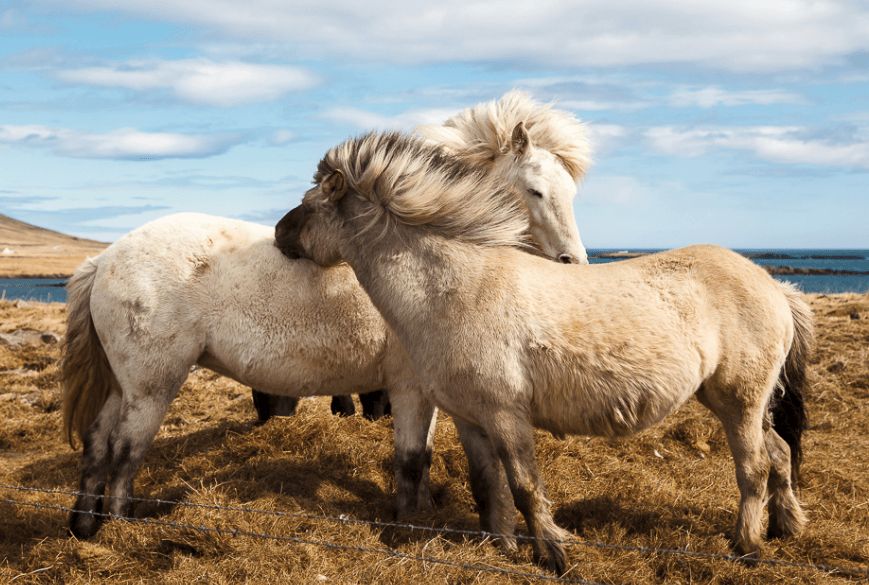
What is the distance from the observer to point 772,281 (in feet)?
16.9

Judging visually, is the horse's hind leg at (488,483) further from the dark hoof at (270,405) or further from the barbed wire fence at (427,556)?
the dark hoof at (270,405)

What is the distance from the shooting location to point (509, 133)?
589 centimetres

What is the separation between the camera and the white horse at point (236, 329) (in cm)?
549

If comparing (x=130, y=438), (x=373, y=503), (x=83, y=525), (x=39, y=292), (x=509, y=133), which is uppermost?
(x=509, y=133)

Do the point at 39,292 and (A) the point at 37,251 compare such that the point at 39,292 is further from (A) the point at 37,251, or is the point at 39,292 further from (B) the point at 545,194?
(B) the point at 545,194

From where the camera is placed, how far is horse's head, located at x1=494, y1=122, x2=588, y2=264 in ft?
18.1

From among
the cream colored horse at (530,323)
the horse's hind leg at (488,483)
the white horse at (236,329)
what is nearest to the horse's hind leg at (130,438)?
the white horse at (236,329)

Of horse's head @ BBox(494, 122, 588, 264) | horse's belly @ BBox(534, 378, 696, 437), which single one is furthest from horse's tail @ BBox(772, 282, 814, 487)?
horse's head @ BBox(494, 122, 588, 264)

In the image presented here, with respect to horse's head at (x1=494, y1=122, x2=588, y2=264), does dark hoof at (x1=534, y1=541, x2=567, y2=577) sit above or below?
below

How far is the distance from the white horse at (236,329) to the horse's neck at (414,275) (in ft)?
2.27

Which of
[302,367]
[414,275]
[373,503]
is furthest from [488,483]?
[302,367]

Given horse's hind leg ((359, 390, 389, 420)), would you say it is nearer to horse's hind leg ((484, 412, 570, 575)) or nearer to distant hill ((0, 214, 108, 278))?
horse's hind leg ((484, 412, 570, 575))

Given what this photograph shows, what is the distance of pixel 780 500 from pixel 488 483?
1.84 meters

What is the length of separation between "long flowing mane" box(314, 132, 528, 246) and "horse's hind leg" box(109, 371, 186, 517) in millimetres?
1827
